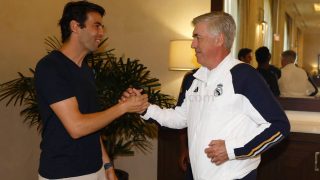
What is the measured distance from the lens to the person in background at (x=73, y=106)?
1.72 meters

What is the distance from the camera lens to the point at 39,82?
1730 millimetres

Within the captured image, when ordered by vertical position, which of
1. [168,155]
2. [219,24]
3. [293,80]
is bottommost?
[168,155]

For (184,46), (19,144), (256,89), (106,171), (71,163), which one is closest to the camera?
(256,89)

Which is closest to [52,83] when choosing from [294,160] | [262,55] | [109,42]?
[294,160]

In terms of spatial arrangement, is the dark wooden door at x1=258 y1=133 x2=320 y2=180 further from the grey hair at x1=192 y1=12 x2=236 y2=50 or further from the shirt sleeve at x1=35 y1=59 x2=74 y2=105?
the shirt sleeve at x1=35 y1=59 x2=74 y2=105

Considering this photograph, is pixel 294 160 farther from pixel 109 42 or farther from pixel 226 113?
pixel 109 42

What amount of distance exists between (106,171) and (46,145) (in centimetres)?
43

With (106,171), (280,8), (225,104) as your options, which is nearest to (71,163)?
(106,171)

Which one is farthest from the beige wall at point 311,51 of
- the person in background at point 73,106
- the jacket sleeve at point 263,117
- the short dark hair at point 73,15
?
the short dark hair at point 73,15

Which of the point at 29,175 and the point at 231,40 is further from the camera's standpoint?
the point at 29,175

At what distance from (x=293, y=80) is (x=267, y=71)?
24 cm

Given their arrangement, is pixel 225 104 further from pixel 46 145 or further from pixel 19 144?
pixel 19 144

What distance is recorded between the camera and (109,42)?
13.1 ft

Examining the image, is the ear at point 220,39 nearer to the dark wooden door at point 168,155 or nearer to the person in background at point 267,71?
the person in background at point 267,71
